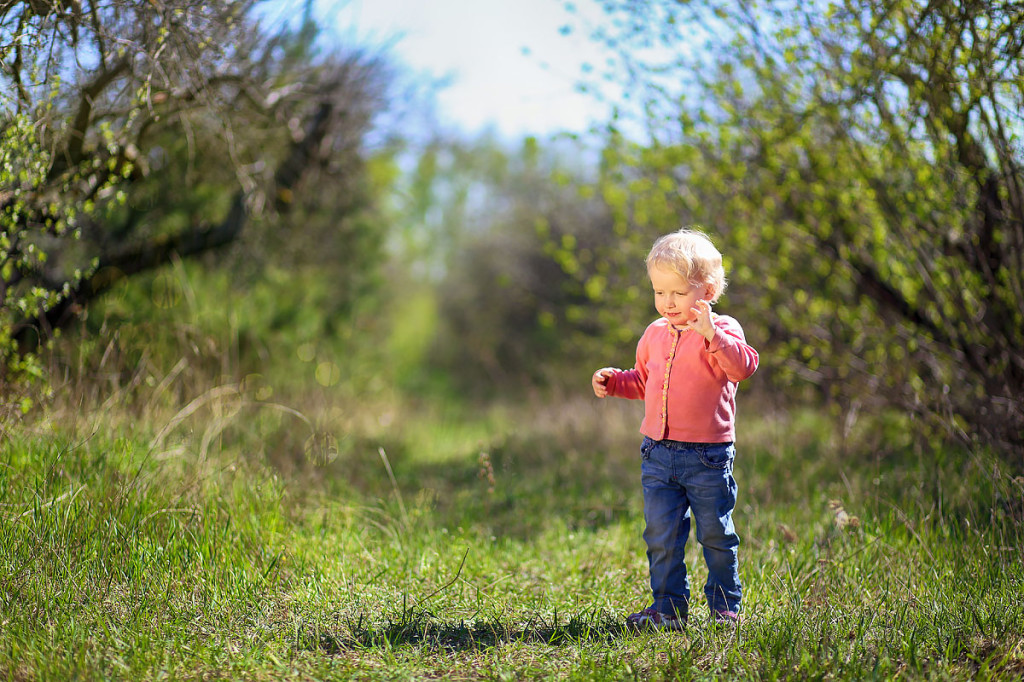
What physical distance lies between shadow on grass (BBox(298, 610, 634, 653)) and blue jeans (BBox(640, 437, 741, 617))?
27 cm

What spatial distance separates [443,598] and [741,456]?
9.20 feet

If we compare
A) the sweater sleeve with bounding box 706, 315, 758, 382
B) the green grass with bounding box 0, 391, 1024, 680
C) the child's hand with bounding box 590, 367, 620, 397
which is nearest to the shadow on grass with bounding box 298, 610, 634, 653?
the green grass with bounding box 0, 391, 1024, 680

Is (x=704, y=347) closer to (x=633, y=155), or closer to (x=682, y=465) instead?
(x=682, y=465)

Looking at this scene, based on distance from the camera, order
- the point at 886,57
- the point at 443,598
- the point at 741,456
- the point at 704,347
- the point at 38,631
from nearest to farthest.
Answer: the point at 38,631 < the point at 704,347 < the point at 443,598 < the point at 886,57 < the point at 741,456

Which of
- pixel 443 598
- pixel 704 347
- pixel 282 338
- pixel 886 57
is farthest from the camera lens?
pixel 282 338

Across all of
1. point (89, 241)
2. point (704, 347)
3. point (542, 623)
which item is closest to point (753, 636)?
point (542, 623)

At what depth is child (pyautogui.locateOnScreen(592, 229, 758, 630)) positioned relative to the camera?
8.59 feet

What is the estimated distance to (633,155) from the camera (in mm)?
5945

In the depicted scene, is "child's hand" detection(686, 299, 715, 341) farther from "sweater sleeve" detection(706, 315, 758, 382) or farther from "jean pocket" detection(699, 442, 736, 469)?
"jean pocket" detection(699, 442, 736, 469)

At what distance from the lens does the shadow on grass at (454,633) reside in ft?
8.41

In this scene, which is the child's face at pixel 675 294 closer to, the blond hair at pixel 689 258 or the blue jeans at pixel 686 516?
the blond hair at pixel 689 258

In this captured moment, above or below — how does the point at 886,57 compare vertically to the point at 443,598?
above

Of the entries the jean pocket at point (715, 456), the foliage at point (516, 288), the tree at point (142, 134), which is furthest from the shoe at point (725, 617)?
the foliage at point (516, 288)

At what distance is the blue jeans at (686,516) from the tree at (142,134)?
286 centimetres
